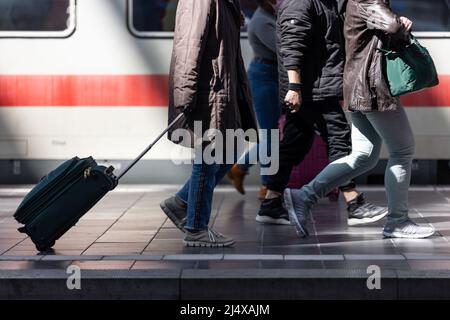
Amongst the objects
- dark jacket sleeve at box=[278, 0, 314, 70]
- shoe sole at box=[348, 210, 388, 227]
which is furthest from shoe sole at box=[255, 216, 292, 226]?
dark jacket sleeve at box=[278, 0, 314, 70]

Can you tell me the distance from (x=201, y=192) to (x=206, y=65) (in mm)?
759

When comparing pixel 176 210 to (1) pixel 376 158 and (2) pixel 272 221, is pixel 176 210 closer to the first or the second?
(2) pixel 272 221

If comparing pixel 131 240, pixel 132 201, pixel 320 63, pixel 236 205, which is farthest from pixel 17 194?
pixel 320 63

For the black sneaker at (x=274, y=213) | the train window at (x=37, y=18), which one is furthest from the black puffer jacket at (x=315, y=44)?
the train window at (x=37, y=18)

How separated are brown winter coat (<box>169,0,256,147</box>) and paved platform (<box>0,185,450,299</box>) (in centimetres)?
81

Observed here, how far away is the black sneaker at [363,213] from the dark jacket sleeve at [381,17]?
154 centimetres

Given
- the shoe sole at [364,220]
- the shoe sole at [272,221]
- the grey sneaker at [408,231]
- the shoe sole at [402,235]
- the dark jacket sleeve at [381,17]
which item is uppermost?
the dark jacket sleeve at [381,17]

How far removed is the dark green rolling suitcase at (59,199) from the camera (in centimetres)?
641

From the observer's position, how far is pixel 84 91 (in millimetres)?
10031

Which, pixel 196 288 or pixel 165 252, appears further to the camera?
pixel 165 252

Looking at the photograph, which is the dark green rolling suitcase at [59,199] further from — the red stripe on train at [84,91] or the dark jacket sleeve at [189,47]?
Answer: the red stripe on train at [84,91]

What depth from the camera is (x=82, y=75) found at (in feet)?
32.9

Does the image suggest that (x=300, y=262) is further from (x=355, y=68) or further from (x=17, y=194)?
(x=17, y=194)

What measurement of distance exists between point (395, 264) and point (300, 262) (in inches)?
20.4
